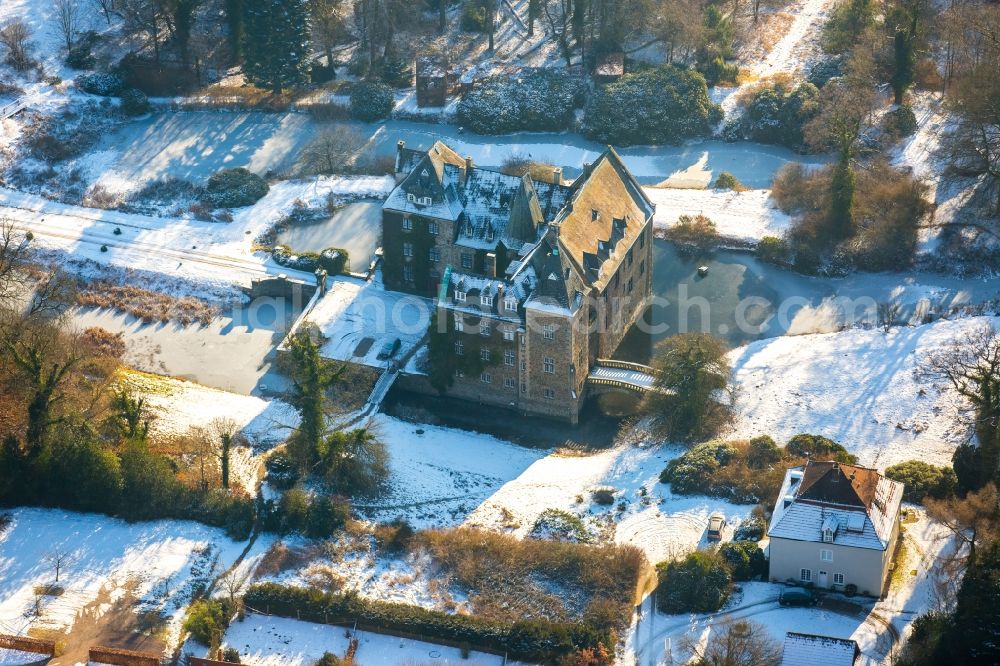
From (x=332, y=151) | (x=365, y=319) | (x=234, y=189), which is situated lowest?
(x=365, y=319)

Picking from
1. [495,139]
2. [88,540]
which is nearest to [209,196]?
[495,139]

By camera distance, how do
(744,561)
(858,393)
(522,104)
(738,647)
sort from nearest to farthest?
(738,647), (744,561), (858,393), (522,104)

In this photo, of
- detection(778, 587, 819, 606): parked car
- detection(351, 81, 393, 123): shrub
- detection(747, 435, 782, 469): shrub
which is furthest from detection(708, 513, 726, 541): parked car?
detection(351, 81, 393, 123): shrub

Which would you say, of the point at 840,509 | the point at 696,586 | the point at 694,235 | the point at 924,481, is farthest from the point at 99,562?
the point at 694,235

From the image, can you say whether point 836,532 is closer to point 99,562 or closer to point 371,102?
point 99,562

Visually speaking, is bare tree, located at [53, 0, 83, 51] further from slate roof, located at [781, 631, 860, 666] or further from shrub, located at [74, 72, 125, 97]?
slate roof, located at [781, 631, 860, 666]
